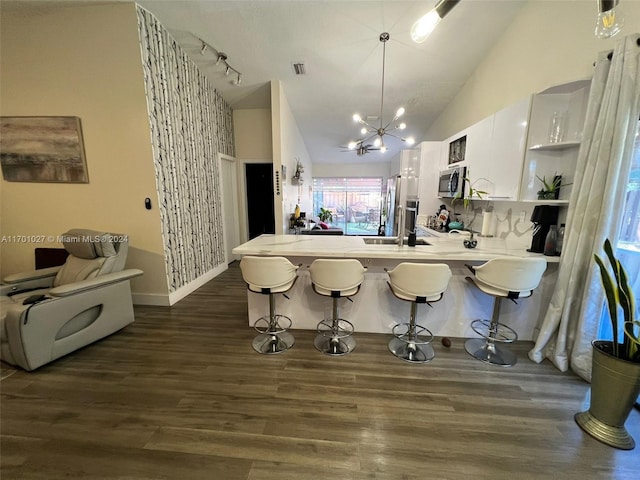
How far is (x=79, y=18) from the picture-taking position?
2.85 m

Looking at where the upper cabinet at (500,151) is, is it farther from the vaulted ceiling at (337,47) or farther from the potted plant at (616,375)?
the vaulted ceiling at (337,47)

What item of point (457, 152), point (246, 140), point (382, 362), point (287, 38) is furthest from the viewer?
point (246, 140)

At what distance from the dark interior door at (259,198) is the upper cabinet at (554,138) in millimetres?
4850

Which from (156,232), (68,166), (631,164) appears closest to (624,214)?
(631,164)

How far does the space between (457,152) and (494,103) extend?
73cm

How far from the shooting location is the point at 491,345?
7.89ft

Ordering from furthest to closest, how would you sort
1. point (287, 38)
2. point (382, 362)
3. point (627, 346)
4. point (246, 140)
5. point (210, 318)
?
→ point (246, 140) < point (287, 38) < point (210, 318) < point (382, 362) < point (627, 346)

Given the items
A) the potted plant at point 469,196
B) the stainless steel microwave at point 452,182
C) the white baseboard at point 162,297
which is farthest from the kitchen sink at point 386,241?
the white baseboard at point 162,297

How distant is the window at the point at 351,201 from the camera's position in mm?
9492

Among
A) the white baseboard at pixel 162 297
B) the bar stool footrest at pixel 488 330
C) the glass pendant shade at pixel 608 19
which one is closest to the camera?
the glass pendant shade at pixel 608 19

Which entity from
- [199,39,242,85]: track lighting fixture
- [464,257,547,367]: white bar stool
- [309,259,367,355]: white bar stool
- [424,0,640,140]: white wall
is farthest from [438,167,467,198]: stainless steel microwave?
[199,39,242,85]: track lighting fixture

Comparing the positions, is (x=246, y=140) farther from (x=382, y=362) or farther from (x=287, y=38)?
(x=382, y=362)

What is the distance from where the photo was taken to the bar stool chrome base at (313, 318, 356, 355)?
7.90 ft

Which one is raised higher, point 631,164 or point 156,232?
point 631,164
